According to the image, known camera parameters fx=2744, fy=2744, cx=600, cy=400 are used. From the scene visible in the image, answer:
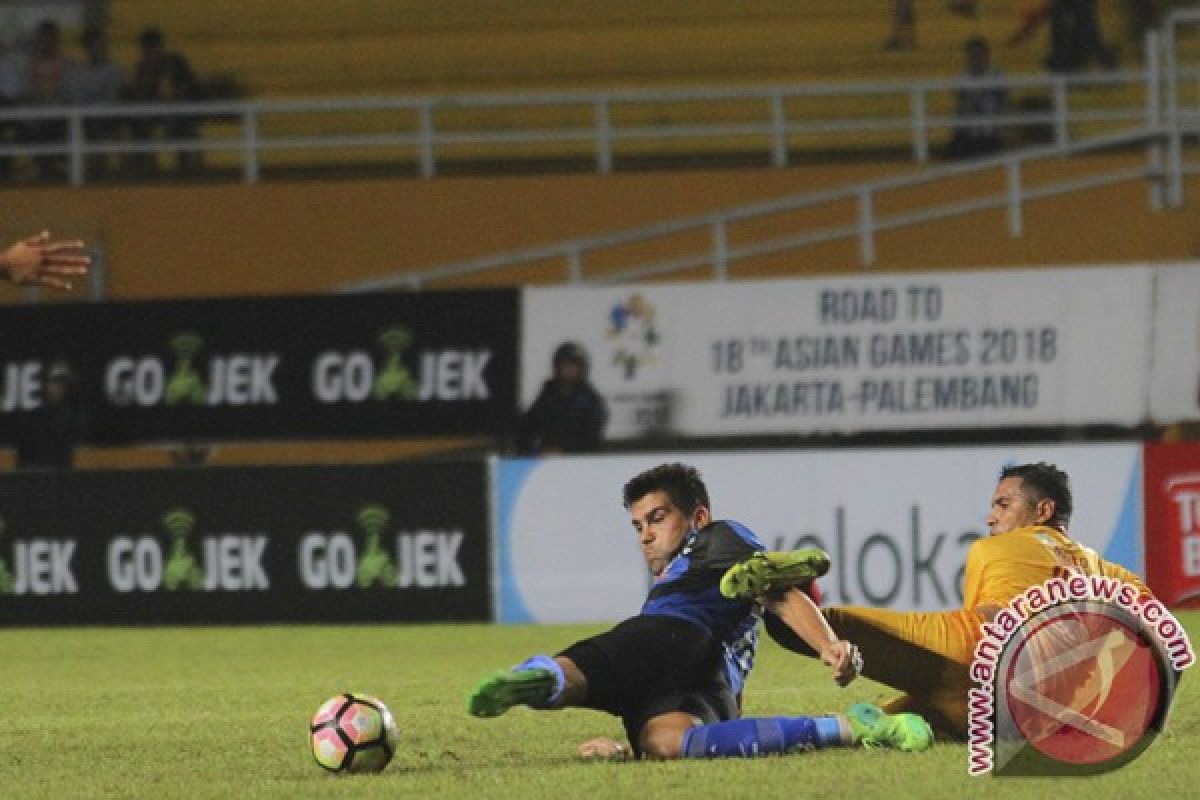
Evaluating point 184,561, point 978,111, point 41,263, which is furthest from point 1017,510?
point 978,111

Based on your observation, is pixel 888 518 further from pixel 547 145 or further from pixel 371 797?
pixel 371 797

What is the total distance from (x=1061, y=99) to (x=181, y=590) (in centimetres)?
785

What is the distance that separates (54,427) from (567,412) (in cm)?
356

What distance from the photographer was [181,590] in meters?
18.2

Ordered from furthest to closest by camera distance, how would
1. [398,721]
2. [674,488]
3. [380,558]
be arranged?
1. [380,558]
2. [398,721]
3. [674,488]

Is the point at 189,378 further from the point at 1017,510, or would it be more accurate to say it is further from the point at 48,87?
the point at 1017,510

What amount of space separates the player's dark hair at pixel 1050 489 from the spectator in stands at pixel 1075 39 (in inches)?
547

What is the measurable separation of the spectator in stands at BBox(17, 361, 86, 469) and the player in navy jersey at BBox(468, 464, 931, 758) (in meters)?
10.0

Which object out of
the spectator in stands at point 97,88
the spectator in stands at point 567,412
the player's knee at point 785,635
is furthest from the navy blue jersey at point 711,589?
the spectator in stands at point 97,88

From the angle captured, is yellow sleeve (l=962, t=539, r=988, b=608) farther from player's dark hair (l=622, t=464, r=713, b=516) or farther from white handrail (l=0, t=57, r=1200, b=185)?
white handrail (l=0, t=57, r=1200, b=185)

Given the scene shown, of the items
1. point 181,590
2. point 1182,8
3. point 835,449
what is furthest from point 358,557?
point 1182,8

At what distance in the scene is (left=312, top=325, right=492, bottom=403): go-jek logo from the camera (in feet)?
61.4

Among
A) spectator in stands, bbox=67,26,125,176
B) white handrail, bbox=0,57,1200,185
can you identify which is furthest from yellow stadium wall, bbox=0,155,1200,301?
spectator in stands, bbox=67,26,125,176

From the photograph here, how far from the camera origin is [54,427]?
61.8 feet
